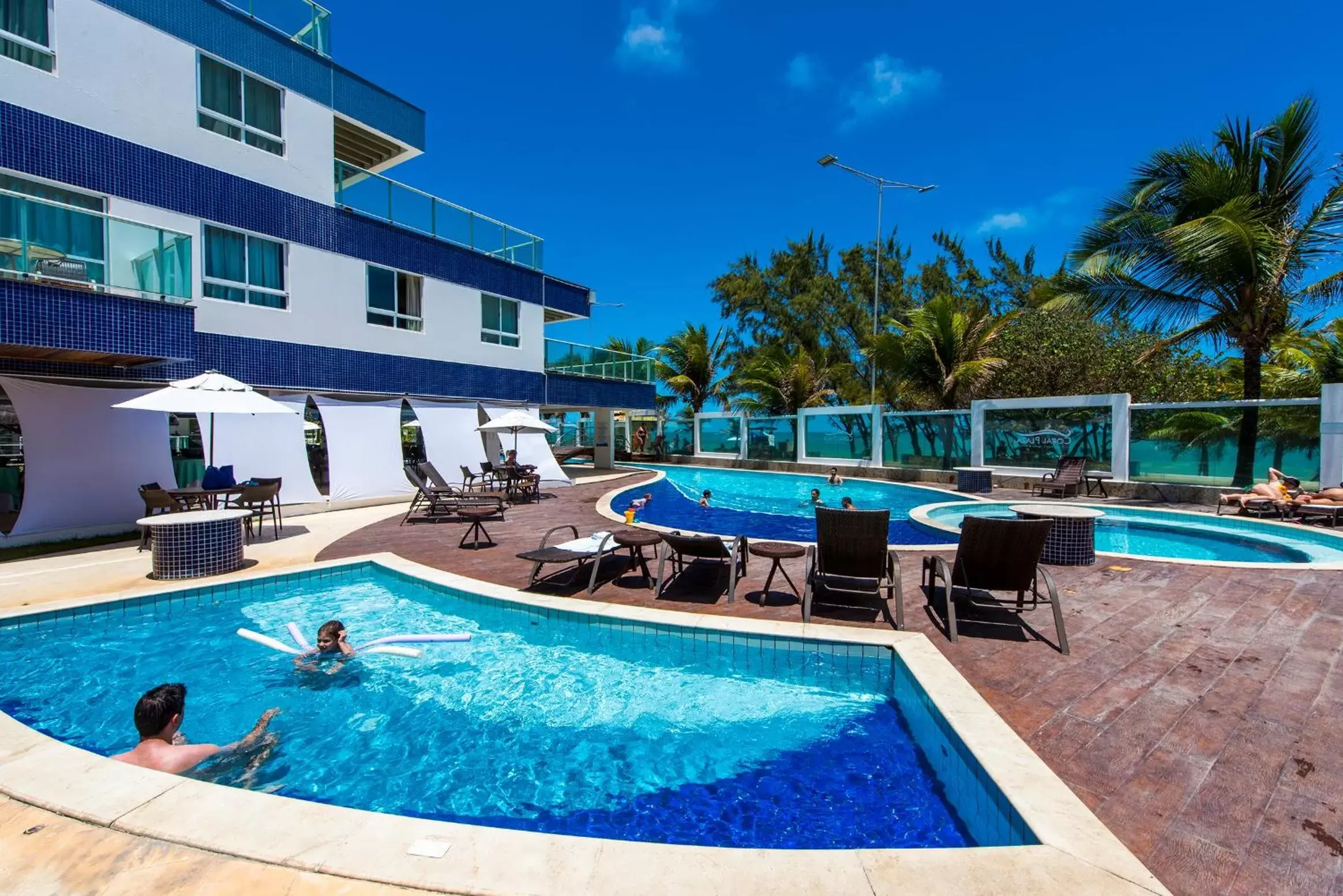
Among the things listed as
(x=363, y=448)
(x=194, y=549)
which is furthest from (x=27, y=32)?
(x=194, y=549)

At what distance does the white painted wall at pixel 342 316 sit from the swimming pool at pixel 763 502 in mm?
6324

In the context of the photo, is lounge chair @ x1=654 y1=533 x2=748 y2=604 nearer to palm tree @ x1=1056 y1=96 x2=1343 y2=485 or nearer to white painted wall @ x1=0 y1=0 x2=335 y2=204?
white painted wall @ x1=0 y1=0 x2=335 y2=204

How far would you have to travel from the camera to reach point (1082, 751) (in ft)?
10.6

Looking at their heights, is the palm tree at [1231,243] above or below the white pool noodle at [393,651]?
above

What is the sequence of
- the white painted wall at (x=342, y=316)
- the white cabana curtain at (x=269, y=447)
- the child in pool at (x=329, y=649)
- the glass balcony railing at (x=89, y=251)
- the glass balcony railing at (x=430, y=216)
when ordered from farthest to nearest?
the glass balcony railing at (x=430, y=216) → the white cabana curtain at (x=269, y=447) → the white painted wall at (x=342, y=316) → the glass balcony railing at (x=89, y=251) → the child in pool at (x=329, y=649)

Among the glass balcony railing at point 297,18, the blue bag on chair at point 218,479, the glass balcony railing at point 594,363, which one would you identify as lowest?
the blue bag on chair at point 218,479

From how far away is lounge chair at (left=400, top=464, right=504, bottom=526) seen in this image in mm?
11344

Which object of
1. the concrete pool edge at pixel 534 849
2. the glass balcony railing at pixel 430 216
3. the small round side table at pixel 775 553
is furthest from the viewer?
the glass balcony railing at pixel 430 216

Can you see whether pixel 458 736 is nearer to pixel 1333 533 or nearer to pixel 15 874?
pixel 15 874

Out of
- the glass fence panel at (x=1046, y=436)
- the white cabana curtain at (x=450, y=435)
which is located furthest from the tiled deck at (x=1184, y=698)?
the glass fence panel at (x=1046, y=436)

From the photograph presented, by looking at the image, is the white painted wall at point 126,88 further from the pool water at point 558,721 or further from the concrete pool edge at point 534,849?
the concrete pool edge at point 534,849

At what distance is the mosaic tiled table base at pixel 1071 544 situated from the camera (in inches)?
298

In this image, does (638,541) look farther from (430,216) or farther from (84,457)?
(430,216)

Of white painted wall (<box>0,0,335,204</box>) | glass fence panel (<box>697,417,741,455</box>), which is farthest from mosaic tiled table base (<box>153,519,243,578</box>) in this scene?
glass fence panel (<box>697,417,741,455</box>)
